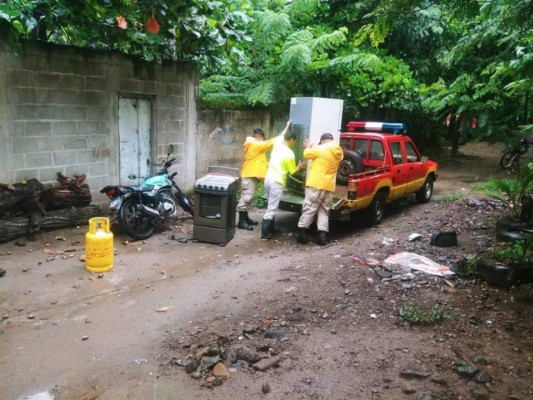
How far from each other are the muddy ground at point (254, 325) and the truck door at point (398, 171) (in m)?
1.84

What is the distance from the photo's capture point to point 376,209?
9070 mm

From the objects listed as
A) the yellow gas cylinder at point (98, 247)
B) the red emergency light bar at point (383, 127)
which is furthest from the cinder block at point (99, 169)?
the red emergency light bar at point (383, 127)

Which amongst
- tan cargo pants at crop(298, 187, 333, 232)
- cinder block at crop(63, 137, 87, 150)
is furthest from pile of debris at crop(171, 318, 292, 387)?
cinder block at crop(63, 137, 87, 150)

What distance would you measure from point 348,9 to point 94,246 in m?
10.3

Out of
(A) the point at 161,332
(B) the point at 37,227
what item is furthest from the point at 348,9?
(A) the point at 161,332

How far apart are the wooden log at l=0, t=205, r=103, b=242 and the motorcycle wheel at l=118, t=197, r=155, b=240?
0.93 m

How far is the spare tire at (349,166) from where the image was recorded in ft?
28.7

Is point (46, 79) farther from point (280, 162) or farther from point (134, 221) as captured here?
point (280, 162)

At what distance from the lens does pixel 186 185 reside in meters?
10.5

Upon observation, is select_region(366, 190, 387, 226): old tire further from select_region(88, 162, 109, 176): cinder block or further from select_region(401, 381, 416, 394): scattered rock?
select_region(401, 381, 416, 394): scattered rock

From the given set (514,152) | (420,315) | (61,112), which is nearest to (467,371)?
(420,315)

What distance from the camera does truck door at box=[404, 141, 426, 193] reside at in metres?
9.97

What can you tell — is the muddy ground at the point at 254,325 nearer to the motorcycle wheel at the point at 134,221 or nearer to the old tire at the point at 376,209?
the motorcycle wheel at the point at 134,221

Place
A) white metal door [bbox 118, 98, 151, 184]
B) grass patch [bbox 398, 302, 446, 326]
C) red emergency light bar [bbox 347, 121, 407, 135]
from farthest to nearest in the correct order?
1. red emergency light bar [bbox 347, 121, 407, 135]
2. white metal door [bbox 118, 98, 151, 184]
3. grass patch [bbox 398, 302, 446, 326]
